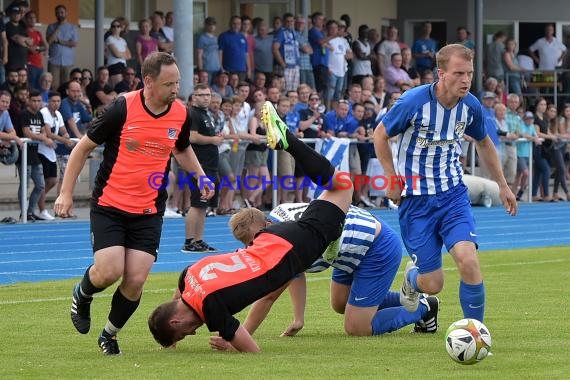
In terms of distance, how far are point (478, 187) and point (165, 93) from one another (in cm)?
1741

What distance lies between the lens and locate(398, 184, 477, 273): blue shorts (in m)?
8.95

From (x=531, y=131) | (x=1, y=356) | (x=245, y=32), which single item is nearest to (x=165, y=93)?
(x=1, y=356)

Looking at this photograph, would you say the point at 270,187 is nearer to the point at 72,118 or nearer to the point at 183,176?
the point at 183,176

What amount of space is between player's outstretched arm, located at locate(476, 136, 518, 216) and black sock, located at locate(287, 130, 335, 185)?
135 centimetres

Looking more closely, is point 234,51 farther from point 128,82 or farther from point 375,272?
point 375,272

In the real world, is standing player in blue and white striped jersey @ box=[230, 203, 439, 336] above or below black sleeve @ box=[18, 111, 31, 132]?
below

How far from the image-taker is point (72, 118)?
20609 millimetres

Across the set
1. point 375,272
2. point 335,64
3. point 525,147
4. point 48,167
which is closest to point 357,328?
point 375,272

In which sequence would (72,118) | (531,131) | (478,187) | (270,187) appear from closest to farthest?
1. (72,118)
2. (270,187)
3. (478,187)
4. (531,131)

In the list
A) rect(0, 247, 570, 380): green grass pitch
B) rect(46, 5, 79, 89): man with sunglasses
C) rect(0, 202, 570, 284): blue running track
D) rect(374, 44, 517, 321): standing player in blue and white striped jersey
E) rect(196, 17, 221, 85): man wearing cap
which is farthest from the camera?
rect(196, 17, 221, 85): man wearing cap

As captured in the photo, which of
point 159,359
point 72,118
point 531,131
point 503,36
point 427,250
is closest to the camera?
point 159,359

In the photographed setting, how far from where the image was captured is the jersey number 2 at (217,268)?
8.19 metres

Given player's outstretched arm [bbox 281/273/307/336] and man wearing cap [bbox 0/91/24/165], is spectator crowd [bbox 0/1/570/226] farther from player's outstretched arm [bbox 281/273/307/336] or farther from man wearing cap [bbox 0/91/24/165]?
player's outstretched arm [bbox 281/273/307/336]

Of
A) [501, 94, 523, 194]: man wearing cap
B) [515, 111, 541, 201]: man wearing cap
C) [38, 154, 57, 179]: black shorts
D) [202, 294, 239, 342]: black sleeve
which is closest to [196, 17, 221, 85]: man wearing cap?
[38, 154, 57, 179]: black shorts
